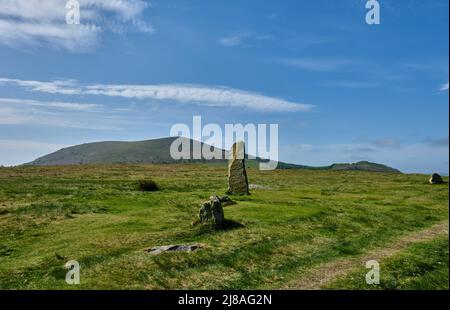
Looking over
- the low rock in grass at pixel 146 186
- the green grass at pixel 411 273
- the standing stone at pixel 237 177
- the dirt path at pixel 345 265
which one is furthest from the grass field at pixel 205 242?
the low rock in grass at pixel 146 186

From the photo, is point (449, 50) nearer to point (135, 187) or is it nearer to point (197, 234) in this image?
point (197, 234)

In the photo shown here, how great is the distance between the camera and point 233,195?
5481 cm

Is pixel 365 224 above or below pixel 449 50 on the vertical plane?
below

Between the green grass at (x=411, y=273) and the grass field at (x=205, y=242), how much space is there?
0.06 m

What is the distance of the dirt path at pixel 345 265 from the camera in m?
22.5

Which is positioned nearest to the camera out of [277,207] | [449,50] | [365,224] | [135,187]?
[449,50]

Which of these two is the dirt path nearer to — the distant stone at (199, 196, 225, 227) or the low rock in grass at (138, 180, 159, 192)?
the distant stone at (199, 196, 225, 227)

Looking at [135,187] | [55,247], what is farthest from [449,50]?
[135,187]

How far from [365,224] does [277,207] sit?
30.4 ft

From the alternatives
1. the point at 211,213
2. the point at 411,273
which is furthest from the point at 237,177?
the point at 411,273

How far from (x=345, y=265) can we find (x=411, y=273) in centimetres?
368

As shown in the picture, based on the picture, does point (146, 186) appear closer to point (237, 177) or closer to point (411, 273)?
point (237, 177)

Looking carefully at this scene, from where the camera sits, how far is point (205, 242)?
30109 millimetres

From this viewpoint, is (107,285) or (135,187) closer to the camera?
(107,285)
